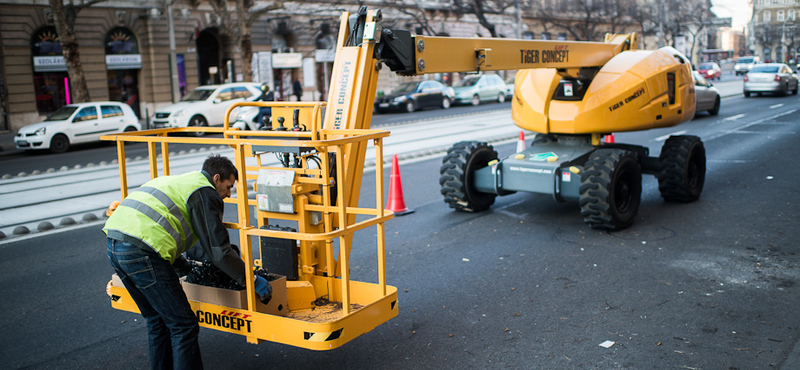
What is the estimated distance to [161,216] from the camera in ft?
13.0

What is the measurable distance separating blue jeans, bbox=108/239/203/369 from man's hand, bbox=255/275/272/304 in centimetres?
41

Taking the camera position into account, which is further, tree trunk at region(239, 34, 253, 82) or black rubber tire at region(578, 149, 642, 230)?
tree trunk at region(239, 34, 253, 82)

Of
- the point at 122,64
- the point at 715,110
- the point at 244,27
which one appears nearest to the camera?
the point at 715,110

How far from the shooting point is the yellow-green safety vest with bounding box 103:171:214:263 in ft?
12.8

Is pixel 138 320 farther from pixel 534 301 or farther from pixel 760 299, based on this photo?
pixel 760 299

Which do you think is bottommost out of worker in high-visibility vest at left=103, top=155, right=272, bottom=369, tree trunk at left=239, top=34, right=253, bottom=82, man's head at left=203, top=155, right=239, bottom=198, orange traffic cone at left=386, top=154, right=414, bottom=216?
orange traffic cone at left=386, top=154, right=414, bottom=216

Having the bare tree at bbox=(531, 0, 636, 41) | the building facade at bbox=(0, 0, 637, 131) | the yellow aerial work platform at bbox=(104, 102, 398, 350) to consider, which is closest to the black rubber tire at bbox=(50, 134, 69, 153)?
the building facade at bbox=(0, 0, 637, 131)

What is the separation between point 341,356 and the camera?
4957mm

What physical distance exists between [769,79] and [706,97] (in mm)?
11092

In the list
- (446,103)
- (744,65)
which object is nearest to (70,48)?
(446,103)

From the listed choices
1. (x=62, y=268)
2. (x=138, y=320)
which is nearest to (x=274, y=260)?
(x=138, y=320)

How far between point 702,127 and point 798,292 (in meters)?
15.2

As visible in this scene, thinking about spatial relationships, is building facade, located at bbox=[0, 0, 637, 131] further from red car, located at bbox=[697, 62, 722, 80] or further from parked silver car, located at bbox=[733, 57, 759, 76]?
parked silver car, located at bbox=[733, 57, 759, 76]

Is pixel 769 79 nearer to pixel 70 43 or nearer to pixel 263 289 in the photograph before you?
pixel 70 43
